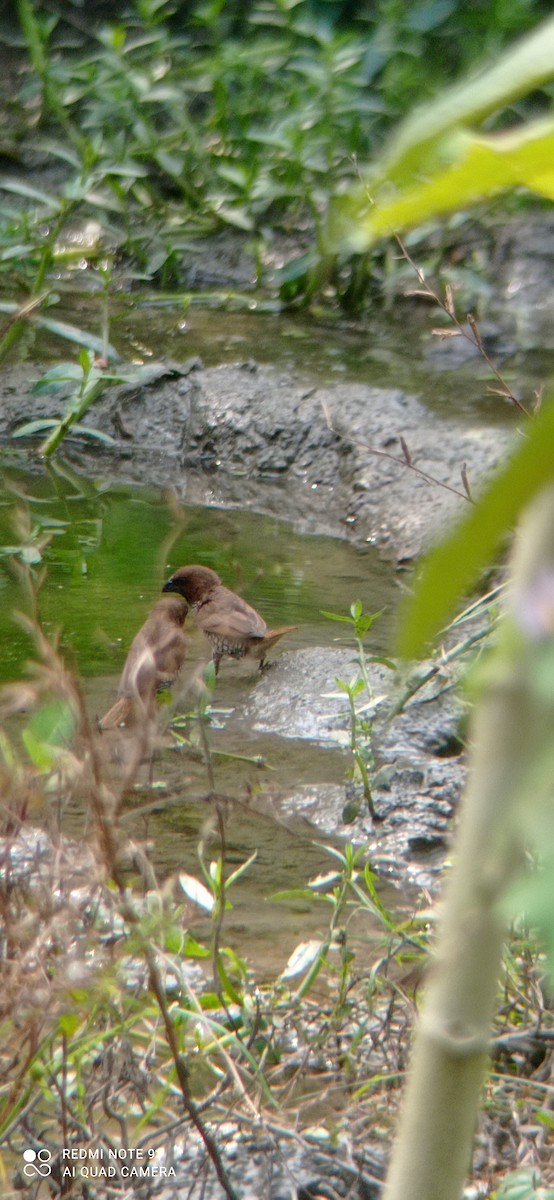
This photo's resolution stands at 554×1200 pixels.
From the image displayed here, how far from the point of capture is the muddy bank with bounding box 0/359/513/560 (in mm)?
6379

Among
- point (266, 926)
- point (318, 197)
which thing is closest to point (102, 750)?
point (266, 926)

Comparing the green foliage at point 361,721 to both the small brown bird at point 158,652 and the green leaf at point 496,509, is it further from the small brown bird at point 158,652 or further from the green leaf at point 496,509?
the green leaf at point 496,509

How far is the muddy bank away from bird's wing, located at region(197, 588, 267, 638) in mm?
1406

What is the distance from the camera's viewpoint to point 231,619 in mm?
4656

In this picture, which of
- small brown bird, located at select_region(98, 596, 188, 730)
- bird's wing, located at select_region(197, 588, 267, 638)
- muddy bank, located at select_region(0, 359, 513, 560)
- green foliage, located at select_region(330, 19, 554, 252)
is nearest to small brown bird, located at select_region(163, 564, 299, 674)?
bird's wing, located at select_region(197, 588, 267, 638)

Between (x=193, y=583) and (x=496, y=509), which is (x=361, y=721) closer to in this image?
(x=193, y=583)

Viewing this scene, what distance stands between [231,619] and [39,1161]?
2890 mm

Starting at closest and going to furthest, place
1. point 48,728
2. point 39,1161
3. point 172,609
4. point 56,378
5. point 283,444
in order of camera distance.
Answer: point 48,728 → point 39,1161 → point 172,609 → point 56,378 → point 283,444

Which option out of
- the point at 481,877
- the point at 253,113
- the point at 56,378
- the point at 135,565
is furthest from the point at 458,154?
the point at 253,113

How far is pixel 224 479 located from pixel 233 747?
312 centimetres

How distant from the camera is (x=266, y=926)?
300cm

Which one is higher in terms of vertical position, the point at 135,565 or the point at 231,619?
the point at 231,619

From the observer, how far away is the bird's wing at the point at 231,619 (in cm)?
463

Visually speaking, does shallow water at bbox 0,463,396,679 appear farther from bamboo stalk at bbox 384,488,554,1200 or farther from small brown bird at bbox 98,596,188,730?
bamboo stalk at bbox 384,488,554,1200
